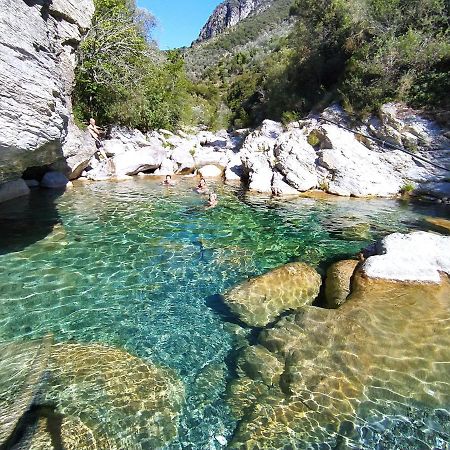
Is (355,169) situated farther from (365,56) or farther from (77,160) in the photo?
(77,160)

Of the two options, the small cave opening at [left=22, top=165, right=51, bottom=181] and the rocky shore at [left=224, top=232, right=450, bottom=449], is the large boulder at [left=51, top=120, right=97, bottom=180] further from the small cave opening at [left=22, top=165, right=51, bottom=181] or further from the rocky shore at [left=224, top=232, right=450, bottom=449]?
the rocky shore at [left=224, top=232, right=450, bottom=449]

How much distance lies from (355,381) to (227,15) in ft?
525

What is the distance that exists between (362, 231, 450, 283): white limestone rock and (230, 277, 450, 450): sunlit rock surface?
66 cm

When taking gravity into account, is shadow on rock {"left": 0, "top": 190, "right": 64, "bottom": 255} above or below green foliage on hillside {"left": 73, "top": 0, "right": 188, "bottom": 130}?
below

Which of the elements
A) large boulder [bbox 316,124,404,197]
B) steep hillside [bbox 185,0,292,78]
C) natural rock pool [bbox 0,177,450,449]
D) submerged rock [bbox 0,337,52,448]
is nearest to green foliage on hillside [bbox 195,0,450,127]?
large boulder [bbox 316,124,404,197]

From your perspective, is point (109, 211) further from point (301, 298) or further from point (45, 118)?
point (301, 298)

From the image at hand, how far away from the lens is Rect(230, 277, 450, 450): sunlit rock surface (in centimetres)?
374

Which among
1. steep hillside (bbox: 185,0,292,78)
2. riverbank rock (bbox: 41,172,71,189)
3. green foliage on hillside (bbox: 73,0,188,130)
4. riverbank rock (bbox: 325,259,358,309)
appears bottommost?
riverbank rock (bbox: 325,259,358,309)

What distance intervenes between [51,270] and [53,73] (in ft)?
13.1

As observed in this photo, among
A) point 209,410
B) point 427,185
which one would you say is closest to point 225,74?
point 427,185

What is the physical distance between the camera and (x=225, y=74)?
68312mm

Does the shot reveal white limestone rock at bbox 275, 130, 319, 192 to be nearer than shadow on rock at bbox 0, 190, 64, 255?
No

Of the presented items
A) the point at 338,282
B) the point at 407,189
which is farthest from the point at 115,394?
the point at 407,189

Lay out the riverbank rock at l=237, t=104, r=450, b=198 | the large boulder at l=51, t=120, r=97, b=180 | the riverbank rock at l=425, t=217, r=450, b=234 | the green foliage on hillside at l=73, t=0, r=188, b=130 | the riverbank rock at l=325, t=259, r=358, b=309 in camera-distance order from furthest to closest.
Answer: the green foliage on hillside at l=73, t=0, r=188, b=130 → the riverbank rock at l=237, t=104, r=450, b=198 → the large boulder at l=51, t=120, r=97, b=180 → the riverbank rock at l=425, t=217, r=450, b=234 → the riverbank rock at l=325, t=259, r=358, b=309
